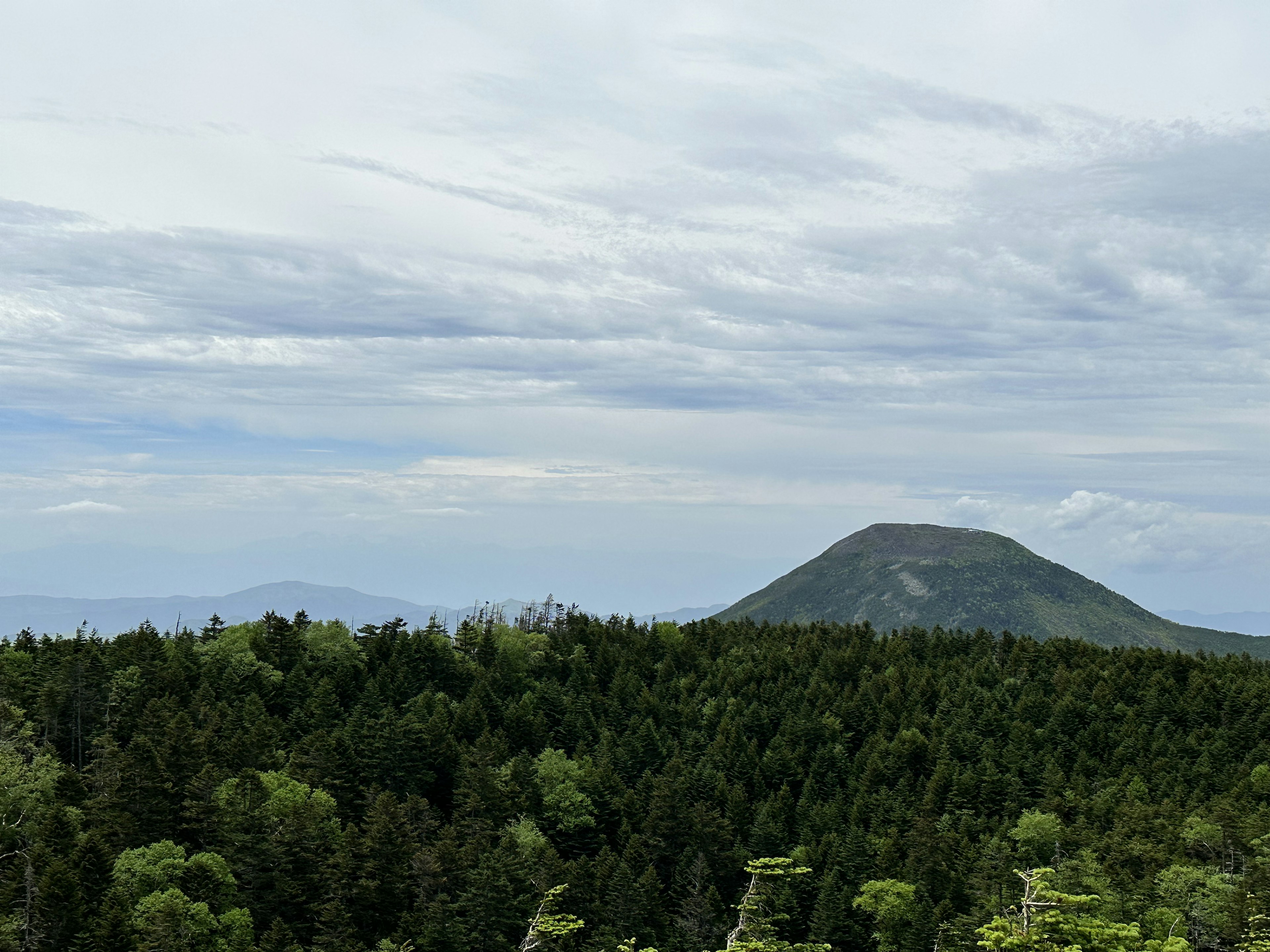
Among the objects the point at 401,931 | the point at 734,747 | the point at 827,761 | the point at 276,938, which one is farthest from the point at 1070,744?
the point at 276,938

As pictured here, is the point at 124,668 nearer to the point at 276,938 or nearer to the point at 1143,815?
the point at 276,938

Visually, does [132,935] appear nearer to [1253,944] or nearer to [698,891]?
[698,891]

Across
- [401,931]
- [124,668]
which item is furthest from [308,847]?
[124,668]

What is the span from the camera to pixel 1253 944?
4503cm

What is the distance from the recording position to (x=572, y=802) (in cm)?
14062

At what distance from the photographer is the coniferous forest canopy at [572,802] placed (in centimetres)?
9550

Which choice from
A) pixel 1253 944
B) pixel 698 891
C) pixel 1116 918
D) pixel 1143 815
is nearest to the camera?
pixel 1253 944

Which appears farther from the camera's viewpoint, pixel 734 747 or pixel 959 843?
pixel 734 747

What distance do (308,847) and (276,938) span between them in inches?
761

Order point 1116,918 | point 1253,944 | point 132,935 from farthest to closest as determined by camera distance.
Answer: point 1116,918 < point 132,935 < point 1253,944

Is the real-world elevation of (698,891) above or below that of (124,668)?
below

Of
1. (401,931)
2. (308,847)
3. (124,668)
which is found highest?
(124,668)

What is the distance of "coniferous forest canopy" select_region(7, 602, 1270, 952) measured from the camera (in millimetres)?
95500

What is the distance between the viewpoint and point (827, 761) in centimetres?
16912
